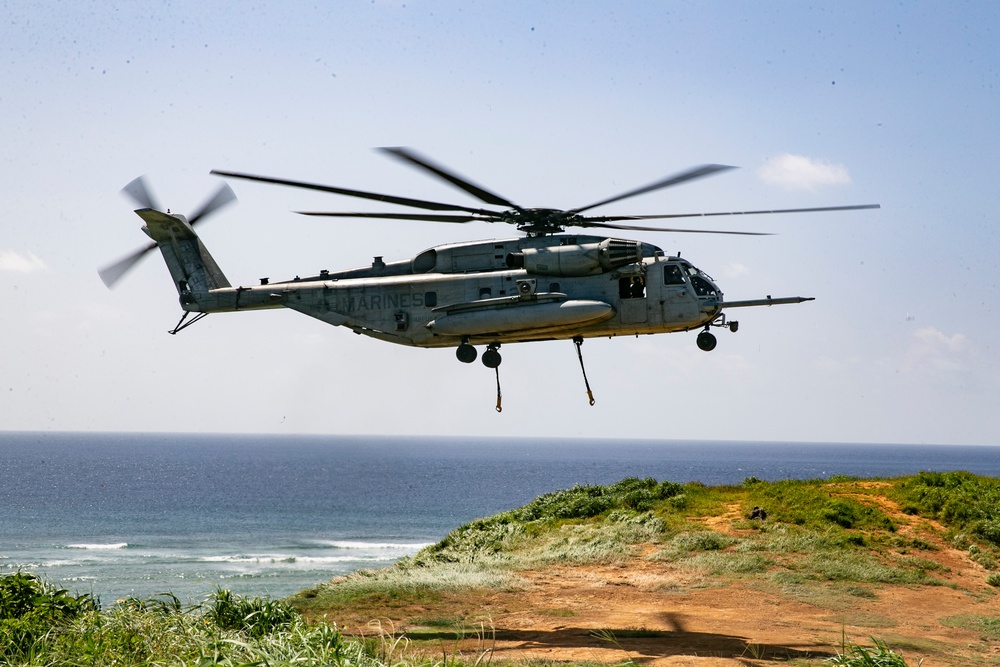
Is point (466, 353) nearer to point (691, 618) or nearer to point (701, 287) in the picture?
point (701, 287)

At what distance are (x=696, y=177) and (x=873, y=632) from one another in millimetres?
9765

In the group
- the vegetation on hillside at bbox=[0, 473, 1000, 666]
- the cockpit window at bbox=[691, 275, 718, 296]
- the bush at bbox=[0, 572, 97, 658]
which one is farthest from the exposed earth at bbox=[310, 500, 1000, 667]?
the cockpit window at bbox=[691, 275, 718, 296]

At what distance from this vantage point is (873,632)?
61.2ft

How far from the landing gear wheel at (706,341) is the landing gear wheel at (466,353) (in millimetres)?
4410

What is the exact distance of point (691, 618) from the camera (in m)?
19.9

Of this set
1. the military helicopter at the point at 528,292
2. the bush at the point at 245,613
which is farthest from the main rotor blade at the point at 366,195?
the bush at the point at 245,613

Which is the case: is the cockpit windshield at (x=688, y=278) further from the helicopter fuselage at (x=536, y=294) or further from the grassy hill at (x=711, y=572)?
the grassy hill at (x=711, y=572)

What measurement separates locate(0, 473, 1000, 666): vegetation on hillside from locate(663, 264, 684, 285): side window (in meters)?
8.38

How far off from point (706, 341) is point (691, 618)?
19.3 feet

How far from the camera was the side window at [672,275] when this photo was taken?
19000mm

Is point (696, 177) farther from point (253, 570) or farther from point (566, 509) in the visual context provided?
point (253, 570)

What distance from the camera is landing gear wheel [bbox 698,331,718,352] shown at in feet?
62.1

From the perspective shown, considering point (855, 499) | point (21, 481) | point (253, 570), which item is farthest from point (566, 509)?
point (21, 481)

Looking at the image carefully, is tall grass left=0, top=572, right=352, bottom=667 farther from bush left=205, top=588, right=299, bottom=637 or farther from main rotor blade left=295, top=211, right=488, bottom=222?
main rotor blade left=295, top=211, right=488, bottom=222
